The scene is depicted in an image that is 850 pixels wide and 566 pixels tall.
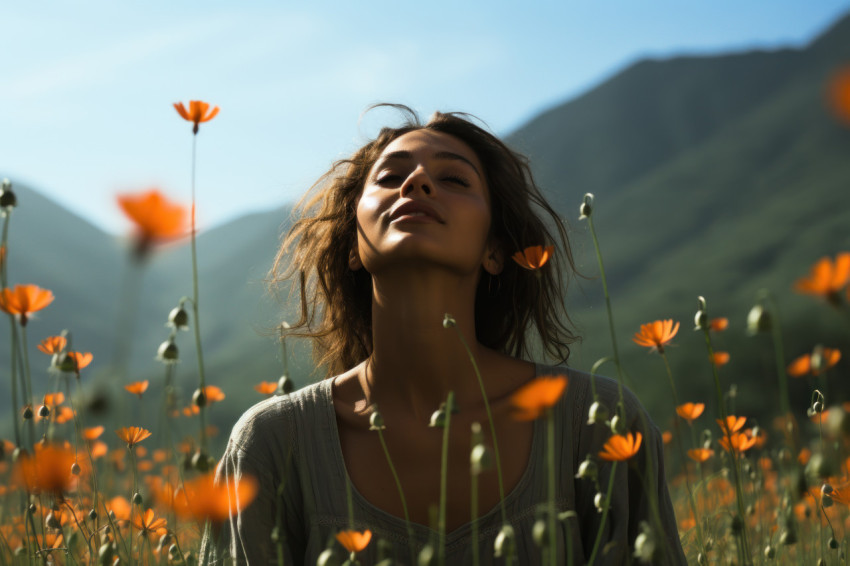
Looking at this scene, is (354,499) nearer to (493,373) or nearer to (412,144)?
(493,373)

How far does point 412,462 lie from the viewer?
82.7 inches

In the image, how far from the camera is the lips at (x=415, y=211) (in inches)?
82.4

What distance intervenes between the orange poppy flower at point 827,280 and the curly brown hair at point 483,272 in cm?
172

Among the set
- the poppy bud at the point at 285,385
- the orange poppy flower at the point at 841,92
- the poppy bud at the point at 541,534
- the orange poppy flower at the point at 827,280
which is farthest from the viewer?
the poppy bud at the point at 285,385

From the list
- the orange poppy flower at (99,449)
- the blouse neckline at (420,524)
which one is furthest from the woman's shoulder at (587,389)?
the orange poppy flower at (99,449)

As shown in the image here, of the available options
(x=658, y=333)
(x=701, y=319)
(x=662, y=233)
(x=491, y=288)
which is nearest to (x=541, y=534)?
(x=701, y=319)

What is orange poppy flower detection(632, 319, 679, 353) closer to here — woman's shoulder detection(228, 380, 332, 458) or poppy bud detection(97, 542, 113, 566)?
woman's shoulder detection(228, 380, 332, 458)

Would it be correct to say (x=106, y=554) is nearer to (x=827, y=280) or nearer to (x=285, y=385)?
(x=285, y=385)

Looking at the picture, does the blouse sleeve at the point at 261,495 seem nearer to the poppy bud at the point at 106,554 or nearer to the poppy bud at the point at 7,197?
the poppy bud at the point at 106,554

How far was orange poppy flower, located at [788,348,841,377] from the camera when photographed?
112 centimetres

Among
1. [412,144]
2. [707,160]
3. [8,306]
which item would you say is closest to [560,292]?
[412,144]

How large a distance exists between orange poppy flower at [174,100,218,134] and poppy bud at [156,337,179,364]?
16.4 inches

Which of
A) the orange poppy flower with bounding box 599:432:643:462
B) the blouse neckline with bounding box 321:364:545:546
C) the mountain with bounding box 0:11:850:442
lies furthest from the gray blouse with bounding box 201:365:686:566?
the mountain with bounding box 0:11:850:442

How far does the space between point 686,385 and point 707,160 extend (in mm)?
41539
